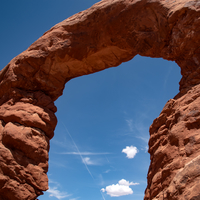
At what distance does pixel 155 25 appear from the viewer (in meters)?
6.30

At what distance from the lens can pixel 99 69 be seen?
8.19 metres

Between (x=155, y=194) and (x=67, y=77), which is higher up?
(x=67, y=77)

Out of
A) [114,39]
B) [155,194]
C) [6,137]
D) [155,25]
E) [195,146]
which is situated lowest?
[155,194]

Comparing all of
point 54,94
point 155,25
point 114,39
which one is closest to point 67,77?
point 54,94

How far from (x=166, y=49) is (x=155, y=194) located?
435 cm

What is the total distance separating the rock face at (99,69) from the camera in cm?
373

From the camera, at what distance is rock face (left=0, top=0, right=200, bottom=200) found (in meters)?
3.73

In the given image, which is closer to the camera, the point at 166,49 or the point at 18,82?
the point at 166,49

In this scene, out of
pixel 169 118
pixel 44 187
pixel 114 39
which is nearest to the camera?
pixel 169 118

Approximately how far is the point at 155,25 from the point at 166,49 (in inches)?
38.3

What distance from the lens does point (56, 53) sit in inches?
293

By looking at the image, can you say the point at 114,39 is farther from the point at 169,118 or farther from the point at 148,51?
the point at 169,118

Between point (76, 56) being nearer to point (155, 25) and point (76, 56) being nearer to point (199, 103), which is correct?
point (155, 25)

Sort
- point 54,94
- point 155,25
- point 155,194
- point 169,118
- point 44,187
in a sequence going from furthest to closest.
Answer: point 54,94 < point 155,25 < point 44,187 < point 169,118 < point 155,194
